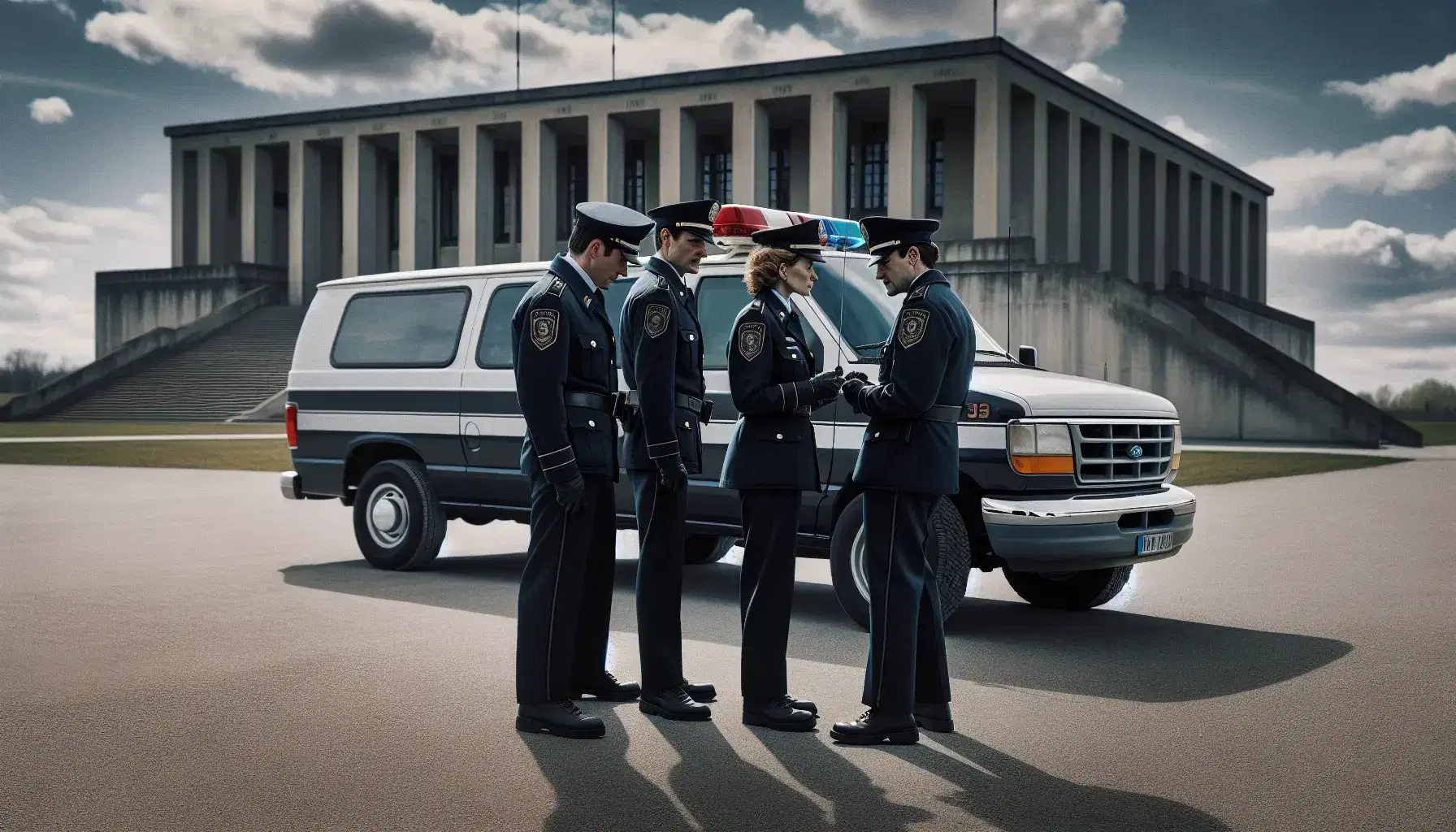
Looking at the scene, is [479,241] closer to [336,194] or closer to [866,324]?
[336,194]

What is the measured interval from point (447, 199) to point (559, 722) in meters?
64.0

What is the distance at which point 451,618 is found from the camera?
27.9 ft

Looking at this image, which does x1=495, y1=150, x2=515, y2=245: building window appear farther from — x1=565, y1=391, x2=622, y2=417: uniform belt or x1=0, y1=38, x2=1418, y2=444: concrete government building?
x1=565, y1=391, x2=622, y2=417: uniform belt

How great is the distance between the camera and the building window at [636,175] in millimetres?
63188

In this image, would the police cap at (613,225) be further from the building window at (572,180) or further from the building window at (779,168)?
the building window at (572,180)

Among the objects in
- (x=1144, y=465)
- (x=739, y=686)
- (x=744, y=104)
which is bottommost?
(x=739, y=686)

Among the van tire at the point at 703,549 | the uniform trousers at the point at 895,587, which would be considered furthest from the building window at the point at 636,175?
the uniform trousers at the point at 895,587

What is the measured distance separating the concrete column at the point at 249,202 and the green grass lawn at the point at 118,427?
17379mm

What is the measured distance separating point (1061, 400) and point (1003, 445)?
0.40 m

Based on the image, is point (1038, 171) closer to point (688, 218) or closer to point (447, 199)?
point (447, 199)

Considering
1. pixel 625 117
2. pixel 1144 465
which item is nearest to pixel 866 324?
pixel 1144 465

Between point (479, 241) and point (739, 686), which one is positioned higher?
point (479, 241)

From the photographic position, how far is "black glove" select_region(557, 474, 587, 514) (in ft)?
18.5

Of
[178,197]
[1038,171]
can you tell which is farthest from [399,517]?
[178,197]
